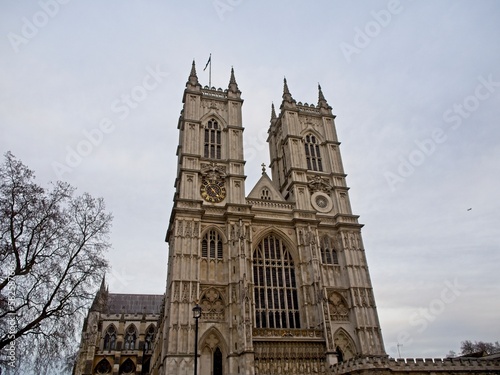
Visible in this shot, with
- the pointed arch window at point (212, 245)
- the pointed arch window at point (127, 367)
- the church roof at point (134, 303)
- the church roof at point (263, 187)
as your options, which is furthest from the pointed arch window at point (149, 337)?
the church roof at point (263, 187)

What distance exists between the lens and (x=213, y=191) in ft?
111

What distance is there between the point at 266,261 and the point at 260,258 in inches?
22.3

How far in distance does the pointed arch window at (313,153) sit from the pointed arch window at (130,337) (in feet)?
122

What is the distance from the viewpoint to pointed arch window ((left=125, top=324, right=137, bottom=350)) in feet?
182

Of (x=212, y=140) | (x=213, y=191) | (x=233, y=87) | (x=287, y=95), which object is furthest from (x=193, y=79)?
(x=213, y=191)

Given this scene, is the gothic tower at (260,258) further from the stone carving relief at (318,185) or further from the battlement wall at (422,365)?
the battlement wall at (422,365)

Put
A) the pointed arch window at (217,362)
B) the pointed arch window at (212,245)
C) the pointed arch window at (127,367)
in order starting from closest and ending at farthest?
the pointed arch window at (217,362) < the pointed arch window at (212,245) < the pointed arch window at (127,367)

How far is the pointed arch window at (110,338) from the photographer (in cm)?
5467

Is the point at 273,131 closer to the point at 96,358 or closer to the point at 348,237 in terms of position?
the point at 348,237

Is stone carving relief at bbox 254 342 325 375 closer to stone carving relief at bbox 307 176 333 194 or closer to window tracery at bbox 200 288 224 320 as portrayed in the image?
window tracery at bbox 200 288 224 320

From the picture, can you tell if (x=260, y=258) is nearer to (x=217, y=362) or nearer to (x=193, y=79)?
(x=217, y=362)

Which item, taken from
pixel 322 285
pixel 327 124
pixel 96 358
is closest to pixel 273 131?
pixel 327 124

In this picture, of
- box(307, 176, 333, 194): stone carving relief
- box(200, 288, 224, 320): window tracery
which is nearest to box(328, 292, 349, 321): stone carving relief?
box(200, 288, 224, 320): window tracery

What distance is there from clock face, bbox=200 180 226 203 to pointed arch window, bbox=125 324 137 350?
33.0 m
